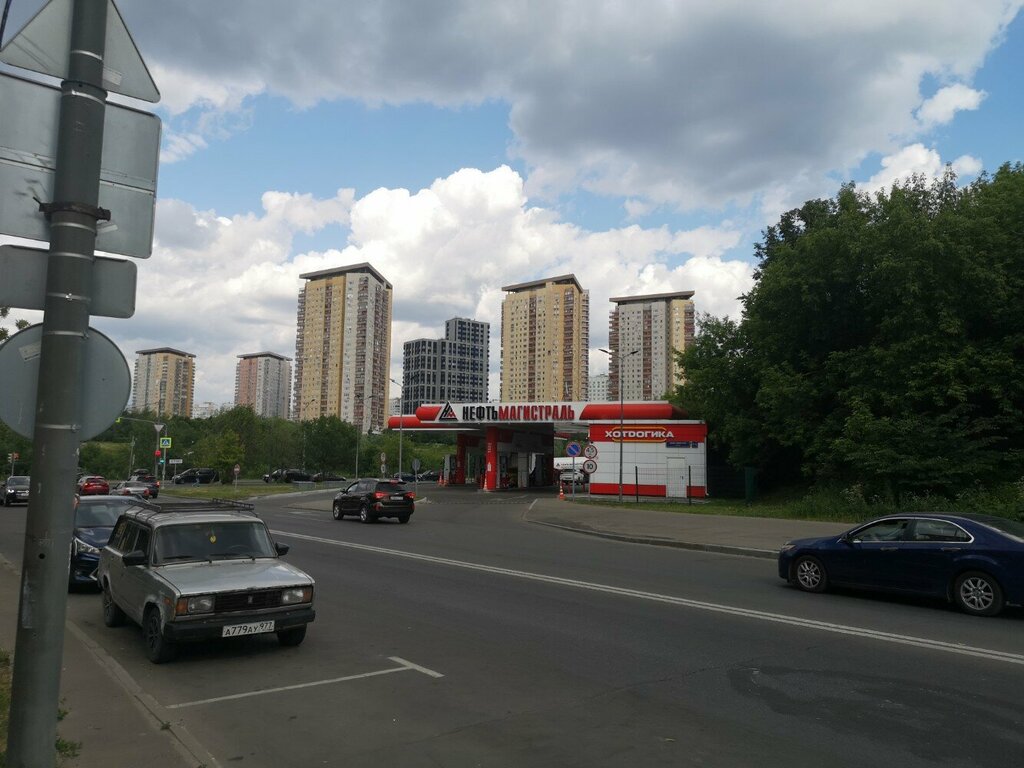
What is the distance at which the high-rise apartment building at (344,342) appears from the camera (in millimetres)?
100562

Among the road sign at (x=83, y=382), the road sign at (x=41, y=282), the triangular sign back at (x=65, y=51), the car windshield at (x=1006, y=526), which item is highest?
the triangular sign back at (x=65, y=51)

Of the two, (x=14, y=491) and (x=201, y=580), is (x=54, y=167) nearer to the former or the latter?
(x=201, y=580)

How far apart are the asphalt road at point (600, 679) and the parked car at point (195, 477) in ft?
198

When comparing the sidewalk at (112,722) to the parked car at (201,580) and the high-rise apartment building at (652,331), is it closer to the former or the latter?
the parked car at (201,580)

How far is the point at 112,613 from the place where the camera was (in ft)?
30.0

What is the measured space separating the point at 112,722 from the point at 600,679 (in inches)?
158

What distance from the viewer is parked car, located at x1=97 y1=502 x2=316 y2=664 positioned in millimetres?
7203

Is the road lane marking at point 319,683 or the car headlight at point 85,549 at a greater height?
the car headlight at point 85,549

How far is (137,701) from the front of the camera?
594cm

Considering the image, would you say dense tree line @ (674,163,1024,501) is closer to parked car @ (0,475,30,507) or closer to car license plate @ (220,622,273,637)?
car license plate @ (220,622,273,637)

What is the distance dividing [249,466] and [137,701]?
2762 inches

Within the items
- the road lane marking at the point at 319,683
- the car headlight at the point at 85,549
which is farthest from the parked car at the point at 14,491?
the road lane marking at the point at 319,683

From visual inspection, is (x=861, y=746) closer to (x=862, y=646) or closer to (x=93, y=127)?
(x=862, y=646)

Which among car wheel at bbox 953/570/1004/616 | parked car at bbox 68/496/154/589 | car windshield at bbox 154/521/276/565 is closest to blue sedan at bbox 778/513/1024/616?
car wheel at bbox 953/570/1004/616
